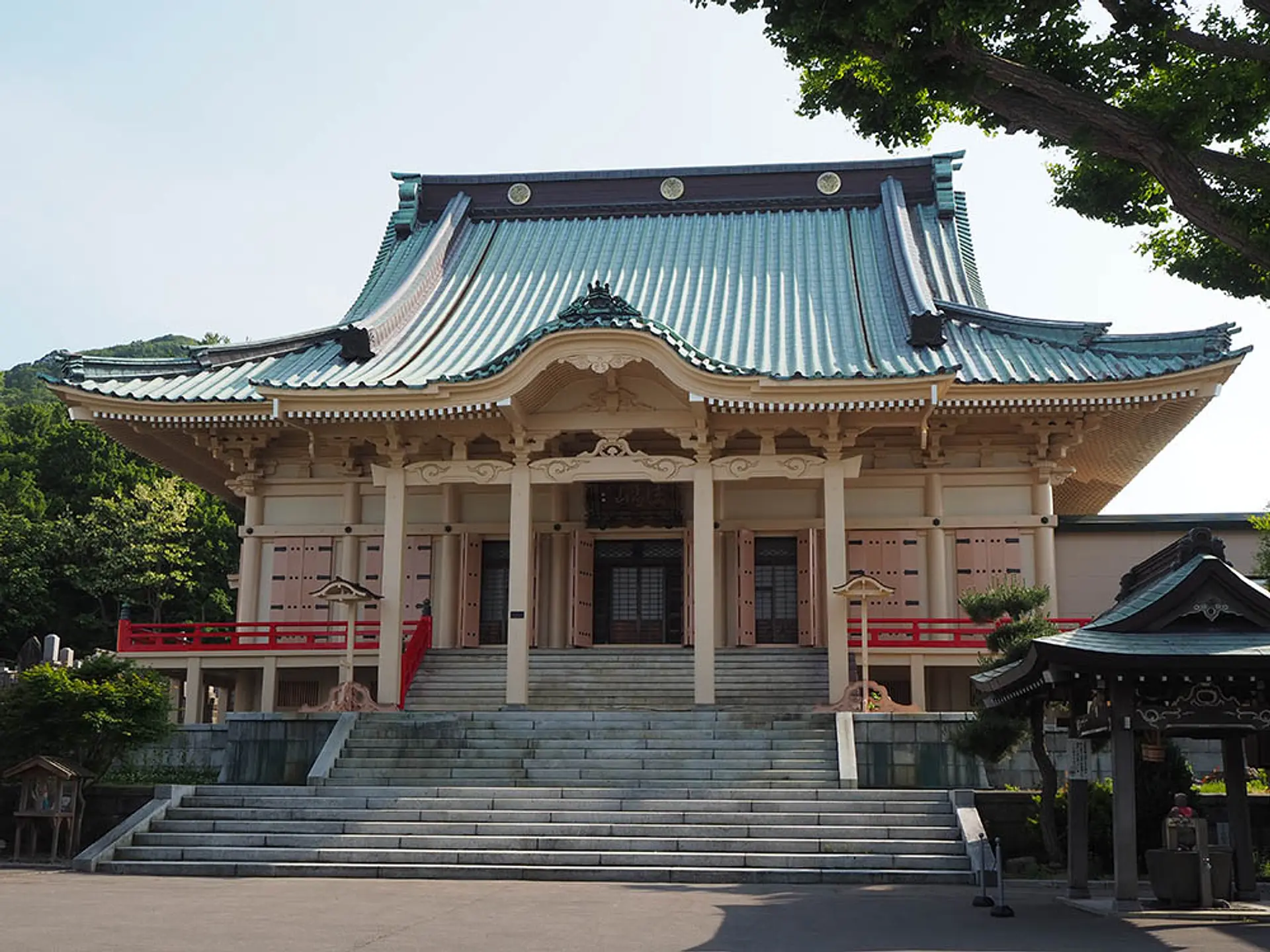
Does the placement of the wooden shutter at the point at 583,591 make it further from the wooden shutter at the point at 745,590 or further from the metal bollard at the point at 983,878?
the metal bollard at the point at 983,878

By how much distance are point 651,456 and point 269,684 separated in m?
7.02

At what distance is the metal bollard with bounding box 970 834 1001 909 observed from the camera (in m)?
10.5

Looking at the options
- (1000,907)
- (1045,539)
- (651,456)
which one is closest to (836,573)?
(651,456)

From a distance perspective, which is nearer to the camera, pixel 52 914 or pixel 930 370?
pixel 52 914

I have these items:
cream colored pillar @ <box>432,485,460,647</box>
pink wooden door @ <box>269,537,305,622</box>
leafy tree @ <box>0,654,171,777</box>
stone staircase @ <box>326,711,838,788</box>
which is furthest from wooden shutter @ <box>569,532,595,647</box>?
leafy tree @ <box>0,654,171,777</box>

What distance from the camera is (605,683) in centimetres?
1953

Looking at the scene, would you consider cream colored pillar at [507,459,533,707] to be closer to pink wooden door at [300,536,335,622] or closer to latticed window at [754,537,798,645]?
pink wooden door at [300,536,335,622]

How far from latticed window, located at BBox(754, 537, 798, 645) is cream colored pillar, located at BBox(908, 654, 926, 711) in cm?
298

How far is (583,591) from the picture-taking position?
70.7ft

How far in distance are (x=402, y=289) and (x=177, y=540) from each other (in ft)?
63.2

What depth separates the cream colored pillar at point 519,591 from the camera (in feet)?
60.3

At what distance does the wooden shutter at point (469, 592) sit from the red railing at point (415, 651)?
26.9 inches

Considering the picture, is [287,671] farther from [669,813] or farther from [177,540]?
[177,540]

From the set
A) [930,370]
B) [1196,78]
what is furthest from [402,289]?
[1196,78]
